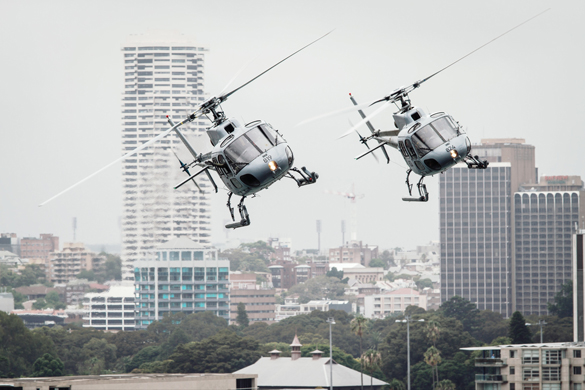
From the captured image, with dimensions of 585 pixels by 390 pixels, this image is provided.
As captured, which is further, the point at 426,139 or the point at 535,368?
the point at 535,368

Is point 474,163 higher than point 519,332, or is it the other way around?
point 474,163

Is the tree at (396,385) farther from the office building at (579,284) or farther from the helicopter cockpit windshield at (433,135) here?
the helicopter cockpit windshield at (433,135)

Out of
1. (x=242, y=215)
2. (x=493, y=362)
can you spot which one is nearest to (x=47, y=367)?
(x=493, y=362)

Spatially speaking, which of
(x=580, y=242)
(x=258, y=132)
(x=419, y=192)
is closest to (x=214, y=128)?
(x=258, y=132)

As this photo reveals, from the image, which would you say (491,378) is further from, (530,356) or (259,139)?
(259,139)

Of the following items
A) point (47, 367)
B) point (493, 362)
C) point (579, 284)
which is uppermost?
point (579, 284)

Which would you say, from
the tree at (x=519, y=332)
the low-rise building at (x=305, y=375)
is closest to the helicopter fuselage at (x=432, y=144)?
the low-rise building at (x=305, y=375)
